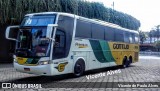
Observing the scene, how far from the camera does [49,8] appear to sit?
21000mm

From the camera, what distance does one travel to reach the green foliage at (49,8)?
19183 millimetres

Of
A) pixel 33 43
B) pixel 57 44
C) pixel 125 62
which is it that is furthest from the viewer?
pixel 125 62

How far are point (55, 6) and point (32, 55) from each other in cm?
1110

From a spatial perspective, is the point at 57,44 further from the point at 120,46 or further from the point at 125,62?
the point at 125,62

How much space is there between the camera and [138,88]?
977cm

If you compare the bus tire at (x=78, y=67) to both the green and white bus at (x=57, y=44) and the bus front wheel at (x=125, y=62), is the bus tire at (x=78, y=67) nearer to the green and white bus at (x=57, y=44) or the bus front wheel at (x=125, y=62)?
the green and white bus at (x=57, y=44)

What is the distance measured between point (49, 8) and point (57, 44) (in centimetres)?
1015

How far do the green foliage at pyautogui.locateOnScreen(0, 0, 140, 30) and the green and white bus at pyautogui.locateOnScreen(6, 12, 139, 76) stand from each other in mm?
6846

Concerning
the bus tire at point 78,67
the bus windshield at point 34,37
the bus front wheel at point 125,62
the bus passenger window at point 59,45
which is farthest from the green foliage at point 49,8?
the bus passenger window at point 59,45

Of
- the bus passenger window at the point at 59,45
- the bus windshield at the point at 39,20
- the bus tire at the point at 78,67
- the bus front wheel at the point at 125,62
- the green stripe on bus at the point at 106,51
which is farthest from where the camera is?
the bus front wheel at the point at 125,62

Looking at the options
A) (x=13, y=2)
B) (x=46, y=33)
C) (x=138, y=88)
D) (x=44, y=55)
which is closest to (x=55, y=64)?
(x=44, y=55)

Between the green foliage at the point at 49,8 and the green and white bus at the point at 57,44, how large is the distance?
22.5ft

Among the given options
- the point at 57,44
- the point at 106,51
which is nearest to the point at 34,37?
the point at 57,44

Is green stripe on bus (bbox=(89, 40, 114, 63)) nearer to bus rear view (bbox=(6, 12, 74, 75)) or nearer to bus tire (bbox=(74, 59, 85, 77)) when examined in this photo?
bus tire (bbox=(74, 59, 85, 77))
